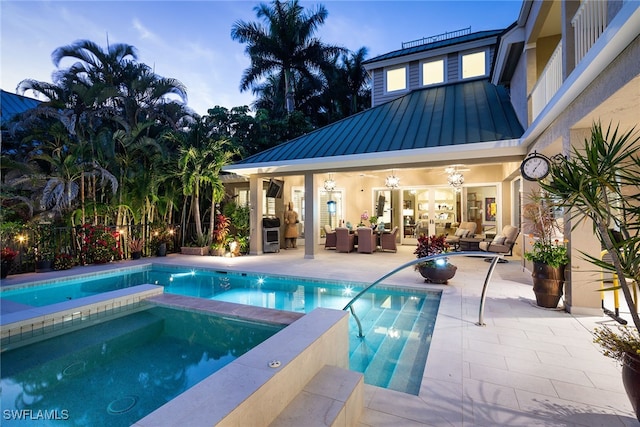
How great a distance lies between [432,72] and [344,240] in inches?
280

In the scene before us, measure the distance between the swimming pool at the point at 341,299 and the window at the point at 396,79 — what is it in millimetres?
8931

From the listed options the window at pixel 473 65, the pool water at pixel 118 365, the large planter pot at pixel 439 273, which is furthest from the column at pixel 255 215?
the window at pixel 473 65

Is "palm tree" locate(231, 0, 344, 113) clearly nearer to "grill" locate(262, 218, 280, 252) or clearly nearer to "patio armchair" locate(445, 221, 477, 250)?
"grill" locate(262, 218, 280, 252)

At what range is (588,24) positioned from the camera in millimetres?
3748

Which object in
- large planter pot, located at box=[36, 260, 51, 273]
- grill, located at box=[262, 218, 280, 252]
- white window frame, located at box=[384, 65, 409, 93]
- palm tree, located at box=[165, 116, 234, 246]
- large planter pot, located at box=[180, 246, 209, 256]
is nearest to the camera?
large planter pot, located at box=[36, 260, 51, 273]

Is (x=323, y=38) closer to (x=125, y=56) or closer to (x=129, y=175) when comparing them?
(x=125, y=56)

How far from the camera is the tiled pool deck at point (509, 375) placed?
7.45 ft

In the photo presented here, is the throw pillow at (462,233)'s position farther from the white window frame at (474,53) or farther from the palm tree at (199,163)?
the palm tree at (199,163)

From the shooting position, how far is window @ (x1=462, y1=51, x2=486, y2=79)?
10852 mm

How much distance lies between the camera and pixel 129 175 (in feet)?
31.1

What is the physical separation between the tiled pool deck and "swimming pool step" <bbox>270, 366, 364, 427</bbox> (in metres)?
0.24

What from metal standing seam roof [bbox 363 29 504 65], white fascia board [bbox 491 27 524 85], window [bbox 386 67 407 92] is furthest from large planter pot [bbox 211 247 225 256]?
white fascia board [bbox 491 27 524 85]

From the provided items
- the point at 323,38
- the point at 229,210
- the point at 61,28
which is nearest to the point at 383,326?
the point at 229,210

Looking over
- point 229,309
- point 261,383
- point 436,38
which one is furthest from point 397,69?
point 261,383
